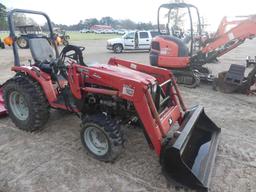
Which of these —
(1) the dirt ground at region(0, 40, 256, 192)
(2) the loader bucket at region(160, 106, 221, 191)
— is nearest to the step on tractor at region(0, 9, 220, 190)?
(2) the loader bucket at region(160, 106, 221, 191)

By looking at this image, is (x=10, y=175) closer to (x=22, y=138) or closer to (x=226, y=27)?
(x=22, y=138)

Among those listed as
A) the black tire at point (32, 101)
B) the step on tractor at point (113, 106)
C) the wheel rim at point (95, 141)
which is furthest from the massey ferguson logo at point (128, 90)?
the black tire at point (32, 101)

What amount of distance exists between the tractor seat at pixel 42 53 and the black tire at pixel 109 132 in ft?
5.13

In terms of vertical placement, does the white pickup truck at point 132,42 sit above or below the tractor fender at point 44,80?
below

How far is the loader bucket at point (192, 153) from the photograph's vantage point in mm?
2959

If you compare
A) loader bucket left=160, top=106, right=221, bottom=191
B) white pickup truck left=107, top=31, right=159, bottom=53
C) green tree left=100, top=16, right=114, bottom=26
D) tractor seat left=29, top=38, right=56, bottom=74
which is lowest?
green tree left=100, top=16, right=114, bottom=26

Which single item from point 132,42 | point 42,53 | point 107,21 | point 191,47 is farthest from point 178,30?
point 107,21

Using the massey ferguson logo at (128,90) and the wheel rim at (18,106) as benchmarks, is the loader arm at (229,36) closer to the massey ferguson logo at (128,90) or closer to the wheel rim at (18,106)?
the massey ferguson logo at (128,90)

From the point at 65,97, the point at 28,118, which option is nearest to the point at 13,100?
the point at 28,118

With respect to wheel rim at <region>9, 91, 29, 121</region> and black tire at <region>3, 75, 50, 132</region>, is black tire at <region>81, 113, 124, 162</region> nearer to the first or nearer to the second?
black tire at <region>3, 75, 50, 132</region>

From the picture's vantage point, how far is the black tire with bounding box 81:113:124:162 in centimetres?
340

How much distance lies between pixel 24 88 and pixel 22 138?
799 millimetres

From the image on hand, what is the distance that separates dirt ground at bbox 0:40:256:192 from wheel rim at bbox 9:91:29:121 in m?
0.27

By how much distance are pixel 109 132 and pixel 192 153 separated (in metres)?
1.13
